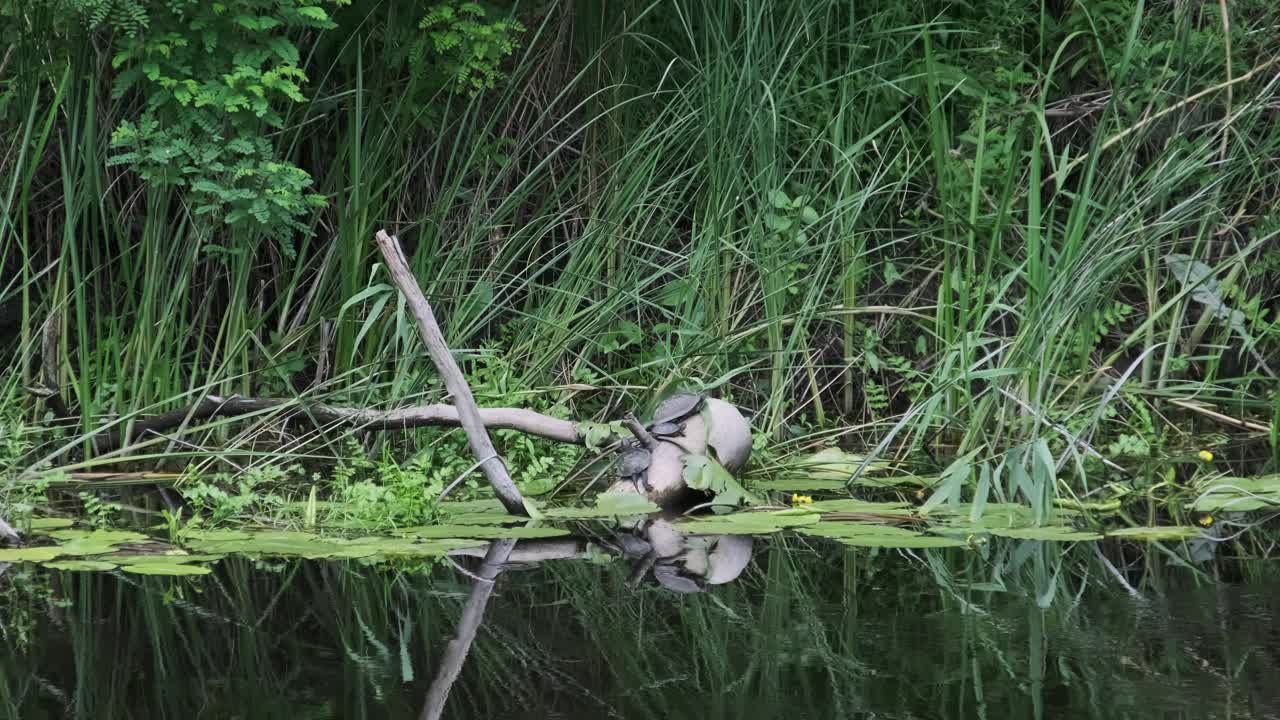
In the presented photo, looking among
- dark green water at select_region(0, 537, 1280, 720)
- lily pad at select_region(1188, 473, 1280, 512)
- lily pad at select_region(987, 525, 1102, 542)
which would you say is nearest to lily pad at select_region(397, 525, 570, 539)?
dark green water at select_region(0, 537, 1280, 720)

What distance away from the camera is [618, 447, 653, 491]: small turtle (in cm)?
380

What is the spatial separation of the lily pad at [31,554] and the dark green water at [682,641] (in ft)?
0.22

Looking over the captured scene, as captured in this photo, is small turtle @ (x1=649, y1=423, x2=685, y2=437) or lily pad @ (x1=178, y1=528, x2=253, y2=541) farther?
small turtle @ (x1=649, y1=423, x2=685, y2=437)

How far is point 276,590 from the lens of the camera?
9.44ft

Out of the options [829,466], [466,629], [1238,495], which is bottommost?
[829,466]

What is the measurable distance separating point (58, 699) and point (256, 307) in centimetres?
313

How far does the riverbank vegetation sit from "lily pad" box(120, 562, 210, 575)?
1.71 feet

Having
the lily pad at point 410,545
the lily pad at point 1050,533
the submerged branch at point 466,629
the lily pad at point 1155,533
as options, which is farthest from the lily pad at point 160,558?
the lily pad at point 1155,533

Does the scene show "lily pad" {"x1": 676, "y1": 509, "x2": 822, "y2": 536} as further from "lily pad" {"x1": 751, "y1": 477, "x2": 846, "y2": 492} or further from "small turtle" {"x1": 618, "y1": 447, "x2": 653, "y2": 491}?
"lily pad" {"x1": 751, "y1": 477, "x2": 846, "y2": 492}

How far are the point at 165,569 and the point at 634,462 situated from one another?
1.31 m

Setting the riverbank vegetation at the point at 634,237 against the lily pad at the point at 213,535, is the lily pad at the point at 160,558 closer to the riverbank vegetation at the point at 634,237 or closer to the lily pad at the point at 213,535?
the lily pad at the point at 213,535

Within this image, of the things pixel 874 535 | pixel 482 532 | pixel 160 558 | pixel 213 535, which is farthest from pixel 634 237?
pixel 160 558

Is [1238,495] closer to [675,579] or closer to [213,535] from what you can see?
[675,579]

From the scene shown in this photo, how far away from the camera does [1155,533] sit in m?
3.29
